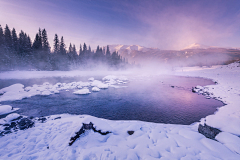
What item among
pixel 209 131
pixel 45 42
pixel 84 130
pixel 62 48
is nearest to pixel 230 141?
pixel 209 131

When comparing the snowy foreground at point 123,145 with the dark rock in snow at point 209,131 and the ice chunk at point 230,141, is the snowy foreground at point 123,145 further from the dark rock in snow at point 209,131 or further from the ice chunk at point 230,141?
the dark rock in snow at point 209,131

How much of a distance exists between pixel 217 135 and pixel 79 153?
19.4 ft

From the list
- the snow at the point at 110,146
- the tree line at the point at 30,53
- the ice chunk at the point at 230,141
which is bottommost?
the snow at the point at 110,146

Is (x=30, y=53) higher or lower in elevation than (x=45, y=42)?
lower

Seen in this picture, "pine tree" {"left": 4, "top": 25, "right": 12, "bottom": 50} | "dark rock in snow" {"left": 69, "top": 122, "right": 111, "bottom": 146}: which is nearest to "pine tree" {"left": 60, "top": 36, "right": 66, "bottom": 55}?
"pine tree" {"left": 4, "top": 25, "right": 12, "bottom": 50}

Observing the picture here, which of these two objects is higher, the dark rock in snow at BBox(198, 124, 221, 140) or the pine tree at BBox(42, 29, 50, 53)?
the pine tree at BBox(42, 29, 50, 53)

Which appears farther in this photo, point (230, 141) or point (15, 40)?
point (15, 40)

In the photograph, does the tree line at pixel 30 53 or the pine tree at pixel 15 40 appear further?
the pine tree at pixel 15 40

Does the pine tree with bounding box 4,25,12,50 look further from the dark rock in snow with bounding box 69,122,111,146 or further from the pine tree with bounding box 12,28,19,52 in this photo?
the dark rock in snow with bounding box 69,122,111,146

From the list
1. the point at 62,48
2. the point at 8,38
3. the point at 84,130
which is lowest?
the point at 84,130

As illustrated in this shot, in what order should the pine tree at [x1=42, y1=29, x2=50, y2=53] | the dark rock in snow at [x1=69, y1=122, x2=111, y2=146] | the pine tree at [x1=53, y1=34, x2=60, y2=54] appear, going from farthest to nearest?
the pine tree at [x1=53, y1=34, x2=60, y2=54]
the pine tree at [x1=42, y1=29, x2=50, y2=53]
the dark rock in snow at [x1=69, y1=122, x2=111, y2=146]

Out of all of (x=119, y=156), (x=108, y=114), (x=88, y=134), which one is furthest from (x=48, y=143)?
(x=108, y=114)

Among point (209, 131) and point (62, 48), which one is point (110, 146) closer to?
point (209, 131)

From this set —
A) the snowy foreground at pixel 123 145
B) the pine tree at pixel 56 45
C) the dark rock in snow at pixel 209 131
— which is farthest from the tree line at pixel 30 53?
the dark rock in snow at pixel 209 131
